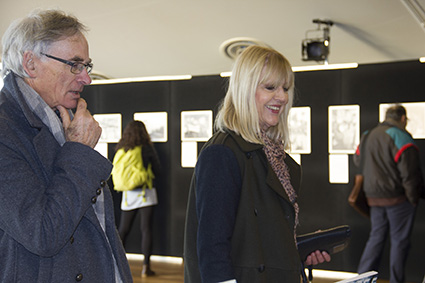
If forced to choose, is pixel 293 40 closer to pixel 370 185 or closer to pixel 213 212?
pixel 370 185

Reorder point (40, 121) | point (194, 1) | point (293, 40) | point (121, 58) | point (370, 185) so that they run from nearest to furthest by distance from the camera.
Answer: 1. point (40, 121)
2. point (370, 185)
3. point (194, 1)
4. point (293, 40)
5. point (121, 58)

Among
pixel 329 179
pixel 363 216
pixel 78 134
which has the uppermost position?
pixel 78 134

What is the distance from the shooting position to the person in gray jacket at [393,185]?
197 inches

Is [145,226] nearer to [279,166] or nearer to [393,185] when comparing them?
[393,185]

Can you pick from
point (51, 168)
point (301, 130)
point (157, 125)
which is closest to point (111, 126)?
point (157, 125)

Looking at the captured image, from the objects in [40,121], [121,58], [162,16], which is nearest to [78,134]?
[40,121]

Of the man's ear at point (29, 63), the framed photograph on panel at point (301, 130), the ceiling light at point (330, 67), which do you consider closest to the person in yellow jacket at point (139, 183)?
the framed photograph on panel at point (301, 130)

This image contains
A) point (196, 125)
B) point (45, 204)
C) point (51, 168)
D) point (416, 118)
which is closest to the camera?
point (45, 204)

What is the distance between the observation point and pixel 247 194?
183 centimetres

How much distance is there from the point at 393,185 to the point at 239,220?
3568mm

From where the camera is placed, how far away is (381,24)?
25.2 ft

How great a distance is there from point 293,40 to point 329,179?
3.31 meters

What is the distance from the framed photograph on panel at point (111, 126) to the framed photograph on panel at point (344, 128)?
298 centimetres

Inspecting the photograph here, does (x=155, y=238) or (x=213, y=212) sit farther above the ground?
(x=213, y=212)
